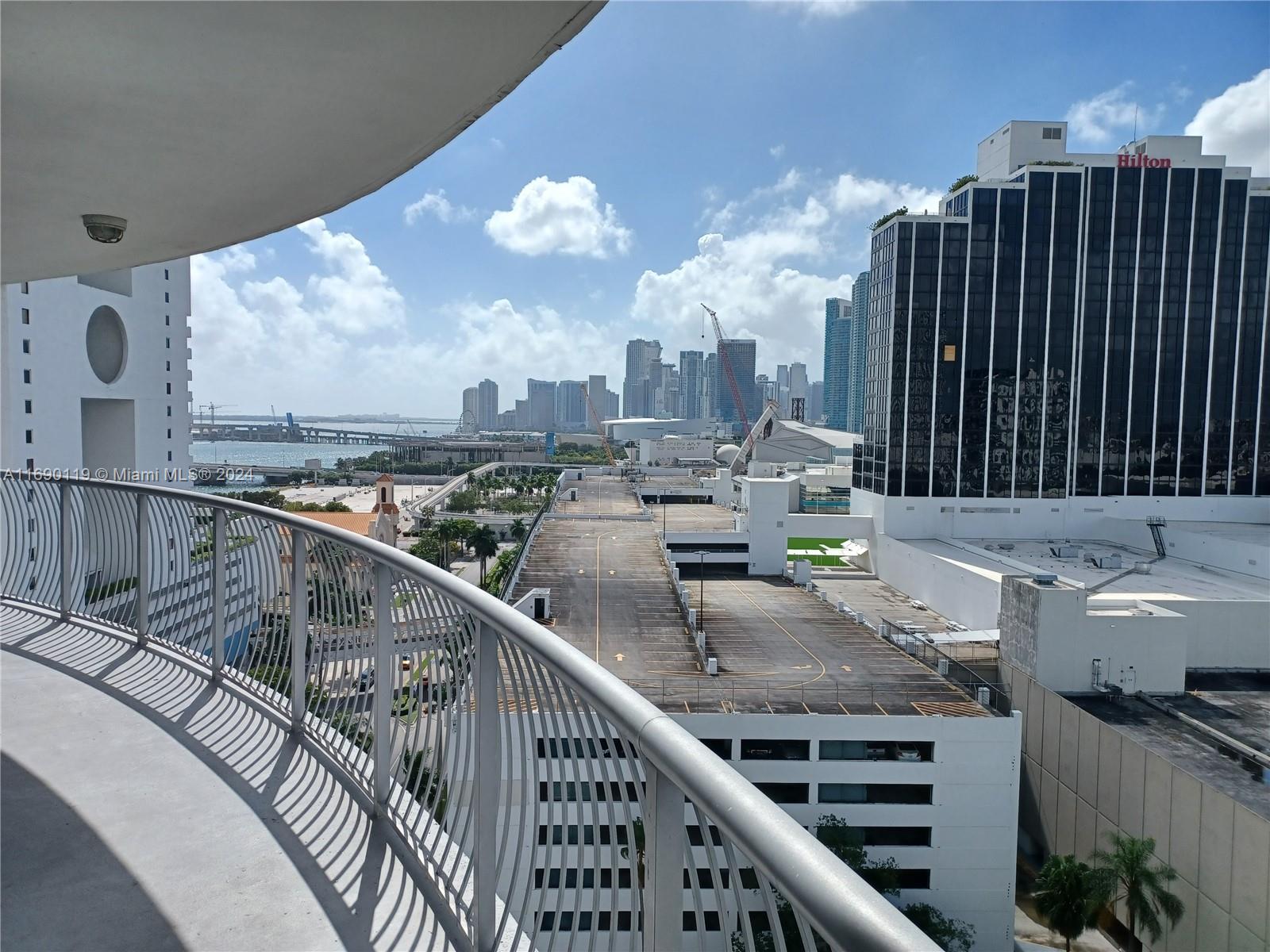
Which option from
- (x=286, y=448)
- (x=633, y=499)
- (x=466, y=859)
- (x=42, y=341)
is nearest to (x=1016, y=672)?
(x=466, y=859)

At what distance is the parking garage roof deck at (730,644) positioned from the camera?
15.6m

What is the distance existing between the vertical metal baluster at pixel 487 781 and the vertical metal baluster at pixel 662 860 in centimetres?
71

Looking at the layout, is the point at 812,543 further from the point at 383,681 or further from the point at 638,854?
the point at 638,854

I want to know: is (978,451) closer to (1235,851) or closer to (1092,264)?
(1092,264)

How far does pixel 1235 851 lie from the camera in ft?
41.6

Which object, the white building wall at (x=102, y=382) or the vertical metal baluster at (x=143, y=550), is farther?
the white building wall at (x=102, y=382)

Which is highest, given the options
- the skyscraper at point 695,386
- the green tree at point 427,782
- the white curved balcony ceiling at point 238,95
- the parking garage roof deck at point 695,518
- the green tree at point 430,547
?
the skyscraper at point 695,386

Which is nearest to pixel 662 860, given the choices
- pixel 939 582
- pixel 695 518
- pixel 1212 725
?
pixel 1212 725

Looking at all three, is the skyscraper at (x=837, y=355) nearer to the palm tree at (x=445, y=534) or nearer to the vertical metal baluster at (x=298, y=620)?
the palm tree at (x=445, y=534)

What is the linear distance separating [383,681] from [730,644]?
59.0ft

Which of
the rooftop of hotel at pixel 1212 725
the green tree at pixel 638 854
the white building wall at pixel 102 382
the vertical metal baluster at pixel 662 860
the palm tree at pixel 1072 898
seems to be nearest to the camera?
the vertical metal baluster at pixel 662 860

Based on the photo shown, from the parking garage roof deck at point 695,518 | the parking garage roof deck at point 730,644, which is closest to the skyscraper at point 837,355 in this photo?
the parking garage roof deck at point 695,518

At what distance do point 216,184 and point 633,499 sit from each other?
46.1 meters

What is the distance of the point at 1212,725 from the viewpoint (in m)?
17.0
